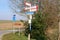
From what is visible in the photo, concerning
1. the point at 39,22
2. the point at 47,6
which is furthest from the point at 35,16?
the point at 47,6

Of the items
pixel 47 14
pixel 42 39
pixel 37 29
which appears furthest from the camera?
pixel 47 14

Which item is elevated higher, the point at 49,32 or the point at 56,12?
the point at 56,12

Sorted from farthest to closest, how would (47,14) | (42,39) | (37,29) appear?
(47,14), (37,29), (42,39)

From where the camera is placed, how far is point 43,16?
2289 cm

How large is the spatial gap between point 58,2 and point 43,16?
8.54 feet

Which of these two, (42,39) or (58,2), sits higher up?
(58,2)

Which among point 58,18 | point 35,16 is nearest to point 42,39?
point 35,16

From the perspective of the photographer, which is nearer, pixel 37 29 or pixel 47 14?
pixel 37 29

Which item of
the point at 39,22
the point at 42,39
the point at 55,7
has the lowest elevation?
the point at 42,39

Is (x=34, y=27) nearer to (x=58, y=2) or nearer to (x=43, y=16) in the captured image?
(x=43, y=16)

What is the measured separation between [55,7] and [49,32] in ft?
9.15

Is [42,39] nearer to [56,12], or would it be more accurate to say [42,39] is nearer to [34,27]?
[34,27]

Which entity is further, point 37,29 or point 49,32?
point 49,32

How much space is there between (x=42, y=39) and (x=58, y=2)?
5.66 metres
